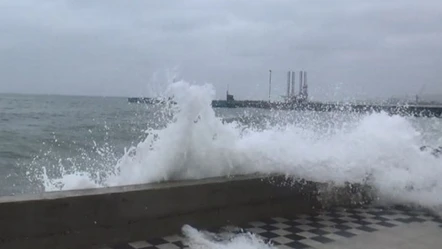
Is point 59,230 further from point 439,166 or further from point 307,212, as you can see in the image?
point 439,166

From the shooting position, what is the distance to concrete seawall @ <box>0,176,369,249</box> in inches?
124

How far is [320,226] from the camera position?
441cm

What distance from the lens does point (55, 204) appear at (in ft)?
10.7

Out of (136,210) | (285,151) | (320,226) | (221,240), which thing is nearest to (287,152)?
(285,151)

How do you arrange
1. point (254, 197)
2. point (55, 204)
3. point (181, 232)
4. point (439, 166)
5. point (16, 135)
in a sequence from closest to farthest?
point (55, 204), point (181, 232), point (254, 197), point (439, 166), point (16, 135)

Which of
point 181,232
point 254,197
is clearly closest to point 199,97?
point 254,197

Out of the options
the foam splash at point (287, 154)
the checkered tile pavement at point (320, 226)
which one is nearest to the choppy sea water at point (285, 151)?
the foam splash at point (287, 154)

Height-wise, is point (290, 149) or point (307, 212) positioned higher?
point (290, 149)

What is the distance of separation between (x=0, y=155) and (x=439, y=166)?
1348 cm

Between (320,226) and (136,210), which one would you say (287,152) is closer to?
(320,226)

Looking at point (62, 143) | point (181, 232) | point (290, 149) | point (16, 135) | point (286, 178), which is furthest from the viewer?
point (16, 135)

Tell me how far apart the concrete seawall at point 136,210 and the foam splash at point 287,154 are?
306 mm

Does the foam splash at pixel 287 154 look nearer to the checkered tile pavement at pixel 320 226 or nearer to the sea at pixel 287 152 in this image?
the sea at pixel 287 152

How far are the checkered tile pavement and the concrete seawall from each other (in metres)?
0.13
